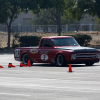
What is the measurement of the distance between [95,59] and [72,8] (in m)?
26.0

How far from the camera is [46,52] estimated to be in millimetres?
19078

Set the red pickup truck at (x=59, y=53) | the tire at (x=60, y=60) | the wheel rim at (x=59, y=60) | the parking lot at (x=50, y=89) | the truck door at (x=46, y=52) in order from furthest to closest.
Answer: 1. the truck door at (x=46, y=52)
2. the wheel rim at (x=59, y=60)
3. the tire at (x=60, y=60)
4. the red pickup truck at (x=59, y=53)
5. the parking lot at (x=50, y=89)

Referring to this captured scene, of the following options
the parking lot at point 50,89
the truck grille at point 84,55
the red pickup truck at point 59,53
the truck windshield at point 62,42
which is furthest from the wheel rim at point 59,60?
the parking lot at point 50,89

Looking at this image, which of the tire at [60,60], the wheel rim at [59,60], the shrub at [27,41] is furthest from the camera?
the shrub at [27,41]

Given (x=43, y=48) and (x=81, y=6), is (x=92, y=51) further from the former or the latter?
(x=81, y=6)

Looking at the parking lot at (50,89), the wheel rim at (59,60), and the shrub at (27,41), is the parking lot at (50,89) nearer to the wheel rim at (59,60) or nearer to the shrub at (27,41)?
the wheel rim at (59,60)

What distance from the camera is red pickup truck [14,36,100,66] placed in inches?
711

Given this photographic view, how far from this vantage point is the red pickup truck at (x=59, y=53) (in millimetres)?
18047

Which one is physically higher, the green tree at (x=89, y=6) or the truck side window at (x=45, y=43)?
the green tree at (x=89, y=6)

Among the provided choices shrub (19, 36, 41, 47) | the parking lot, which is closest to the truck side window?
the parking lot

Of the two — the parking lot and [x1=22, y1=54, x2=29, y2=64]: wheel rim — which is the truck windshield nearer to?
[x1=22, y1=54, x2=29, y2=64]: wheel rim

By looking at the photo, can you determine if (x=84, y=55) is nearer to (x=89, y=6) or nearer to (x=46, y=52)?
(x=46, y=52)

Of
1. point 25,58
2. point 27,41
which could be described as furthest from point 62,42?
point 27,41

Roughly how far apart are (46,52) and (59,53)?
0.96 meters
